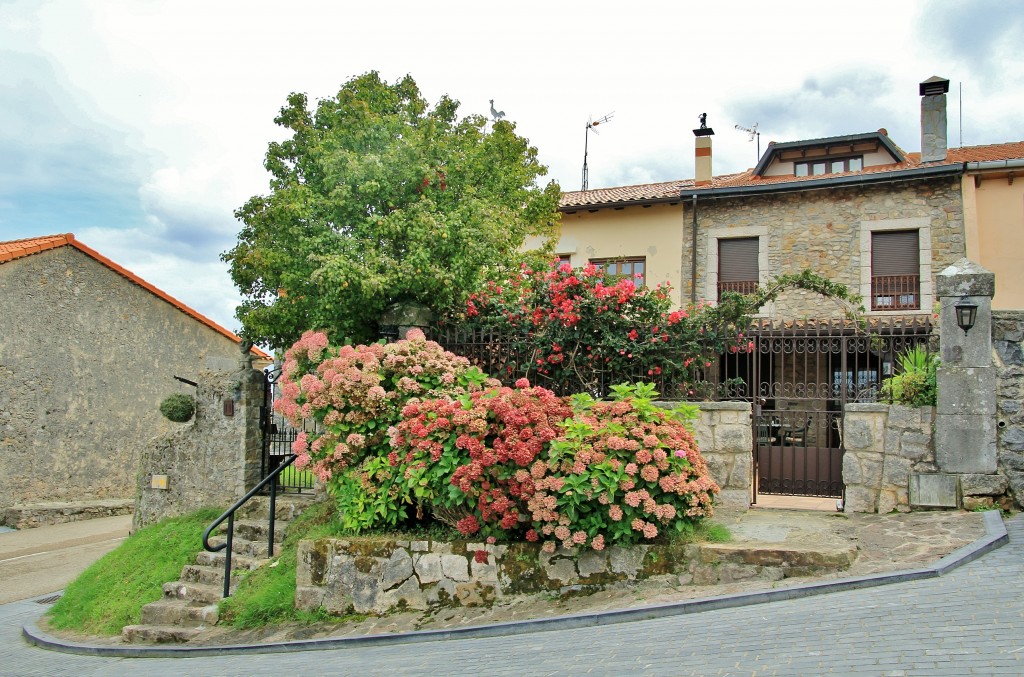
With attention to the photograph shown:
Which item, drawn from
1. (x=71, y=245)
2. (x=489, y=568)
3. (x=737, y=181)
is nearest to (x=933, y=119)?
(x=737, y=181)

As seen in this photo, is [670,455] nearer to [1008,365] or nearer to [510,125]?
[1008,365]

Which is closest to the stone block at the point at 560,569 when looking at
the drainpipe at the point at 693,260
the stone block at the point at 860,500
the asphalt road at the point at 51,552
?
the stone block at the point at 860,500

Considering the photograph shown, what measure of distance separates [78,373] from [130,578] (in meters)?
8.54

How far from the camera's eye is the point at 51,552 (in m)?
13.1

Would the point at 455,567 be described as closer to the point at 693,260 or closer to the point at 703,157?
the point at 693,260

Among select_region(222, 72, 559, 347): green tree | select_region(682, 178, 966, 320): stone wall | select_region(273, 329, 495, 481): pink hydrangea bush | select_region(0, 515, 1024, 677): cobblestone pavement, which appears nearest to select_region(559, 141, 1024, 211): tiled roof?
select_region(682, 178, 966, 320): stone wall

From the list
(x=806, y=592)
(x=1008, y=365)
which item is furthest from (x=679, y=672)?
(x=1008, y=365)

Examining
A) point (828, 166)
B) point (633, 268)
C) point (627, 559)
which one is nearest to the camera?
point (627, 559)

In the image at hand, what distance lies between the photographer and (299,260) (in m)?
9.82

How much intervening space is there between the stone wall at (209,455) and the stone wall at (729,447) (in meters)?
6.20

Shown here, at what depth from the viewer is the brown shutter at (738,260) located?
55.1ft

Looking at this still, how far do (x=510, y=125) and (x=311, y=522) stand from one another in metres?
8.98

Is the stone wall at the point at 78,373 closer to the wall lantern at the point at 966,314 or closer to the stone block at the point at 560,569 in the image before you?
the stone block at the point at 560,569

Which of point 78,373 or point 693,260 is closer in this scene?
point 78,373
